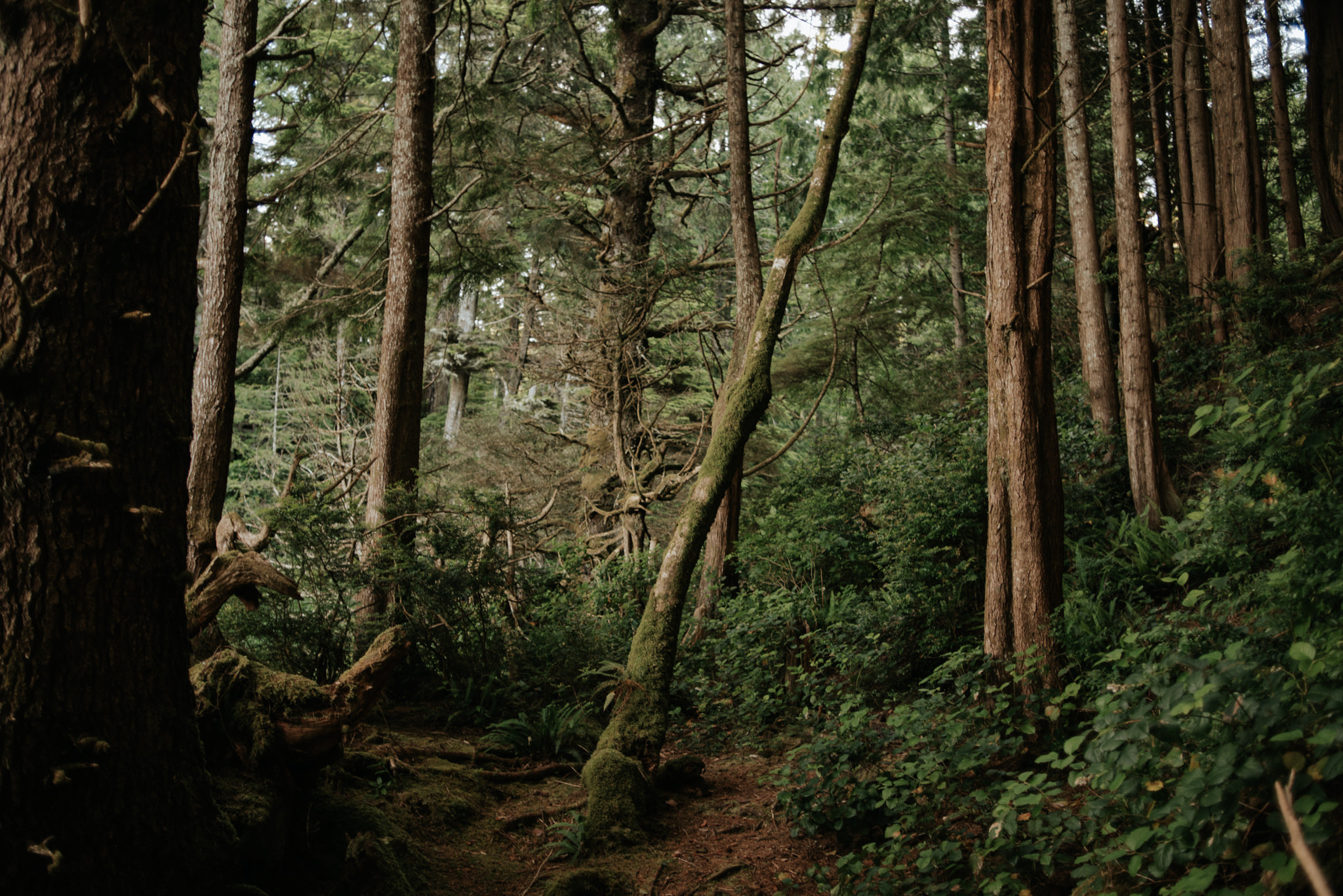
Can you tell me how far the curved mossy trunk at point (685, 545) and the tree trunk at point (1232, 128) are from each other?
637 cm

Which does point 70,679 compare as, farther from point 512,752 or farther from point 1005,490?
point 1005,490

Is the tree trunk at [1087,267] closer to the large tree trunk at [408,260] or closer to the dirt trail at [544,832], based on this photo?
the dirt trail at [544,832]

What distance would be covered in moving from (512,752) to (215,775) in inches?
109

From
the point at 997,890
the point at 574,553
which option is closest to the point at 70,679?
the point at 997,890

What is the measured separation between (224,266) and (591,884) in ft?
20.5

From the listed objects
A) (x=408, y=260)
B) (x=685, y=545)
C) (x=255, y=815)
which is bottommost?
(x=255, y=815)

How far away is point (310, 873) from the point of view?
3703 millimetres

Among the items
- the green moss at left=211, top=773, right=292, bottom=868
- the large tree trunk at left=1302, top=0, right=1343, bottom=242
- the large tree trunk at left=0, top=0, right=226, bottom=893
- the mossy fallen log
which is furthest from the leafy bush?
the large tree trunk at left=1302, top=0, right=1343, bottom=242

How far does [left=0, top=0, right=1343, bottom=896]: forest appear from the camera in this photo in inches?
110

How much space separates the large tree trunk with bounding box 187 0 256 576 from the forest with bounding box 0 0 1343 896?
0.05m

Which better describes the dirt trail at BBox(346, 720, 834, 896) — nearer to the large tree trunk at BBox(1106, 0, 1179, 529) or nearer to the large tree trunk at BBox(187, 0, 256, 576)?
the large tree trunk at BBox(187, 0, 256, 576)

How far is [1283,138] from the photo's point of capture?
39.4 feet

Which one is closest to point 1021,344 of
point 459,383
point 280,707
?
point 280,707

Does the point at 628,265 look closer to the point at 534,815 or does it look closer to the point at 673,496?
the point at 673,496
